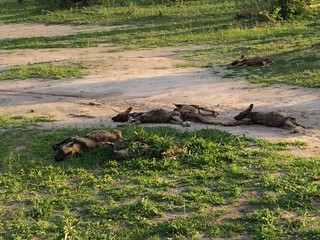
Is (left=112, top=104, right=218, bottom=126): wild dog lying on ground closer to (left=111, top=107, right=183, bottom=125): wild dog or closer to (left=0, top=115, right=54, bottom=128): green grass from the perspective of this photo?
(left=111, top=107, right=183, bottom=125): wild dog

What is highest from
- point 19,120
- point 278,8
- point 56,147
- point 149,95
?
point 278,8

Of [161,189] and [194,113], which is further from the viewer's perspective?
[194,113]

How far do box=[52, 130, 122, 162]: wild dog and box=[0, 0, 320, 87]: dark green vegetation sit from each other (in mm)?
4288

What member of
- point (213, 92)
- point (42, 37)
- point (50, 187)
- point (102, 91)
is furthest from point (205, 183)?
point (42, 37)

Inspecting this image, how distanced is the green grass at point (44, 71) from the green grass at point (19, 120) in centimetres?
296

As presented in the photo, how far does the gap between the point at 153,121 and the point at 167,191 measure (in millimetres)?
2483

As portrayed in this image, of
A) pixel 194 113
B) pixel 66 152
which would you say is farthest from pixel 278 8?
pixel 66 152

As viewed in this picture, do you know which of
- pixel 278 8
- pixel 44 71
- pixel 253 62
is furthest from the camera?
pixel 278 8

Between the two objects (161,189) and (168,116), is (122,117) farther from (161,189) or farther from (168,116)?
(161,189)

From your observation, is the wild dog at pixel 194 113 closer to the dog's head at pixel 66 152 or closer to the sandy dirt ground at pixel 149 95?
the sandy dirt ground at pixel 149 95

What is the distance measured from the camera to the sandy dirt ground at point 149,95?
7.84 m

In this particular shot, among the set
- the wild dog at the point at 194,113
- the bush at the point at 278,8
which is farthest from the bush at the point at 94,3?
the wild dog at the point at 194,113

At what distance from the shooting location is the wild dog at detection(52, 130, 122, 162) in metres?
6.19

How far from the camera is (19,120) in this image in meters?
8.12
